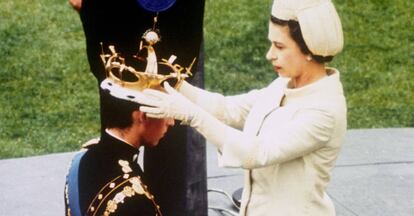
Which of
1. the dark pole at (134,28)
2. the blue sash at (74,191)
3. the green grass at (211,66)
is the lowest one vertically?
the green grass at (211,66)

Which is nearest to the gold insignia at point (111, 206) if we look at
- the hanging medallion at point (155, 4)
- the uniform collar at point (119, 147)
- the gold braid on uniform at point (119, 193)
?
the gold braid on uniform at point (119, 193)

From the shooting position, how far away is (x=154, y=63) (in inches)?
113

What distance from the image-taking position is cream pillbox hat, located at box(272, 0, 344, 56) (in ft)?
10.6

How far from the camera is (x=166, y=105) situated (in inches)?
115

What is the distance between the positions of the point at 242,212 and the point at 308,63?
0.73 metres

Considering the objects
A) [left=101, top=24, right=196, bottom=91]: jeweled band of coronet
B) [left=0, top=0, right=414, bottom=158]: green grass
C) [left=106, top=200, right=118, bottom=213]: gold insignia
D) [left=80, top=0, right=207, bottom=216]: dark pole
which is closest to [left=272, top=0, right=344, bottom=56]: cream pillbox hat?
[left=80, top=0, right=207, bottom=216]: dark pole

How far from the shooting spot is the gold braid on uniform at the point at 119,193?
293 centimetres

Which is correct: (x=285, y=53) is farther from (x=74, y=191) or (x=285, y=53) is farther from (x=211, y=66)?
(x=211, y=66)

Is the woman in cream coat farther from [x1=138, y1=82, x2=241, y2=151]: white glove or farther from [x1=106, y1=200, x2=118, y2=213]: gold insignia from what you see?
[x1=106, y1=200, x2=118, y2=213]: gold insignia

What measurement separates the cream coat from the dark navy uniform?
14.9 inches

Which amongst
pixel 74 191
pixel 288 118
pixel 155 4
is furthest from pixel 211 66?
pixel 155 4

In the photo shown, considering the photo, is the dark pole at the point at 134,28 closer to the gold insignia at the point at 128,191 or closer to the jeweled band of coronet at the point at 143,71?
the jeweled band of coronet at the point at 143,71

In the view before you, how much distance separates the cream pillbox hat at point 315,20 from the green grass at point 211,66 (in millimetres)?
4571

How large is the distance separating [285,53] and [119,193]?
814 millimetres
